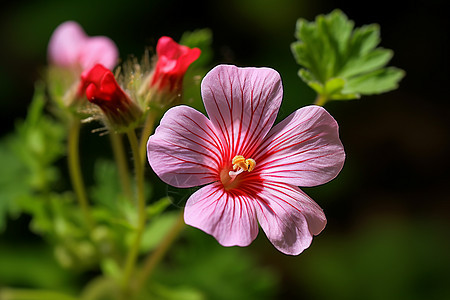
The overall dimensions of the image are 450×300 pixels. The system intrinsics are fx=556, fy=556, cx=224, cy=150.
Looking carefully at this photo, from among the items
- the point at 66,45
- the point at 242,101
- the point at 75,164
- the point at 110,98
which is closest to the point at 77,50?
the point at 66,45

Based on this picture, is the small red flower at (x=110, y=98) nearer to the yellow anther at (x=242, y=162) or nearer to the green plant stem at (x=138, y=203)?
the green plant stem at (x=138, y=203)

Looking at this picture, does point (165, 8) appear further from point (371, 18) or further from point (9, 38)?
point (371, 18)

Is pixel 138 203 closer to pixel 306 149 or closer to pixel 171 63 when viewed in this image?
pixel 171 63

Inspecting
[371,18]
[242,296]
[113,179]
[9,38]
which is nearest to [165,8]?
[9,38]

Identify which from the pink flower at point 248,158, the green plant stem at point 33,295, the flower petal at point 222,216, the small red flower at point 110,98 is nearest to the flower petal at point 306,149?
the pink flower at point 248,158

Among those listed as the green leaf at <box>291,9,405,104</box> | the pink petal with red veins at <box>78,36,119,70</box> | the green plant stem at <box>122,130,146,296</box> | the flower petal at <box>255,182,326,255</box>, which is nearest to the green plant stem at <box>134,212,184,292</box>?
the green plant stem at <box>122,130,146,296</box>

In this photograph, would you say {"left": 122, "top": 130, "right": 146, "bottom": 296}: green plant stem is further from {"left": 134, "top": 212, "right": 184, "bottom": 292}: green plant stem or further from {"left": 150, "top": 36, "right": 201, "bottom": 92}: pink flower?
{"left": 150, "top": 36, "right": 201, "bottom": 92}: pink flower
